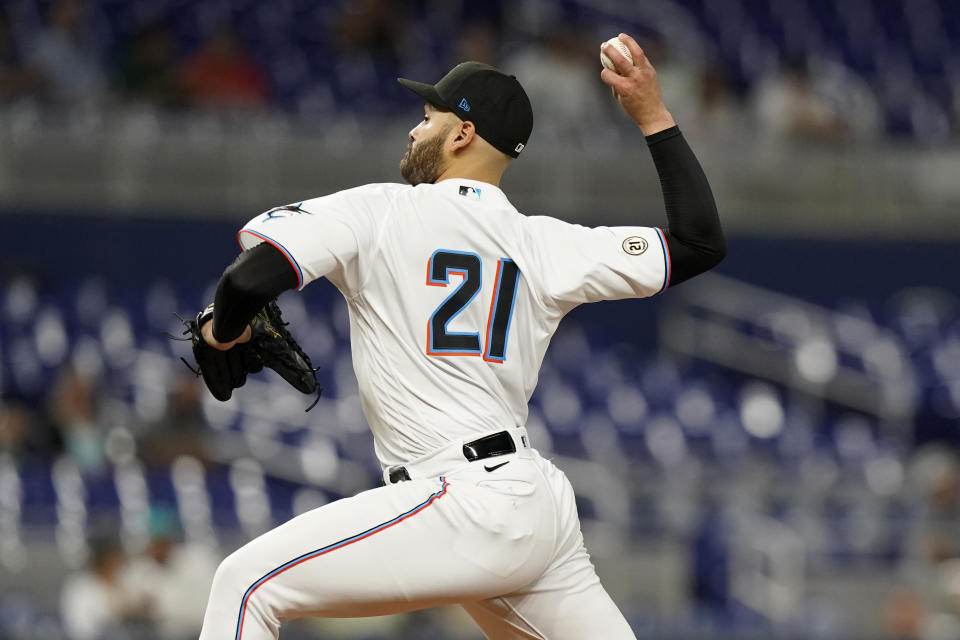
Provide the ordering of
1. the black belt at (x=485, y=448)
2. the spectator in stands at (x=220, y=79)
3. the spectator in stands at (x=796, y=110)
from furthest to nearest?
the spectator in stands at (x=796, y=110)
the spectator in stands at (x=220, y=79)
the black belt at (x=485, y=448)

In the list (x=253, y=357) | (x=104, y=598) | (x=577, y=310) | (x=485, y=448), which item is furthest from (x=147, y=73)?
(x=485, y=448)

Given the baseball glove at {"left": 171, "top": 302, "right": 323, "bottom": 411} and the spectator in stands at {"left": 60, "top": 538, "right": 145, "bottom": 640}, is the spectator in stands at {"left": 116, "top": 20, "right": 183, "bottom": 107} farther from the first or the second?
the baseball glove at {"left": 171, "top": 302, "right": 323, "bottom": 411}

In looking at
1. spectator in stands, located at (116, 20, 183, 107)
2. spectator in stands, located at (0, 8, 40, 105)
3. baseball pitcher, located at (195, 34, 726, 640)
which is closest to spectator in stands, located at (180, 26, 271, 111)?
spectator in stands, located at (116, 20, 183, 107)

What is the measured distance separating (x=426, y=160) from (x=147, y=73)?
8700 millimetres

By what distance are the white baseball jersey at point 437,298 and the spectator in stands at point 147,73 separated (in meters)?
8.79

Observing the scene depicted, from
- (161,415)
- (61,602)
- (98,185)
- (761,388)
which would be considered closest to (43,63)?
(98,185)

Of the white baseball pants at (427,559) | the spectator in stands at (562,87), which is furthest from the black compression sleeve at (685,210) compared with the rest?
the spectator in stands at (562,87)

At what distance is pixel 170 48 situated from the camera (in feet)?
40.1

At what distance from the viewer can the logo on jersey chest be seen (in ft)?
11.6

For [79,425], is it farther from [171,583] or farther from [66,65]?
[66,65]

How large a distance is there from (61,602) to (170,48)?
5491mm

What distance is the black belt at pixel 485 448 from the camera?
3385 millimetres

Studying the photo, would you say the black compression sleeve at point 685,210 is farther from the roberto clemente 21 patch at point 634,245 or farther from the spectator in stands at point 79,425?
the spectator in stands at point 79,425

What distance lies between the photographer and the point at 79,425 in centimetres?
902
